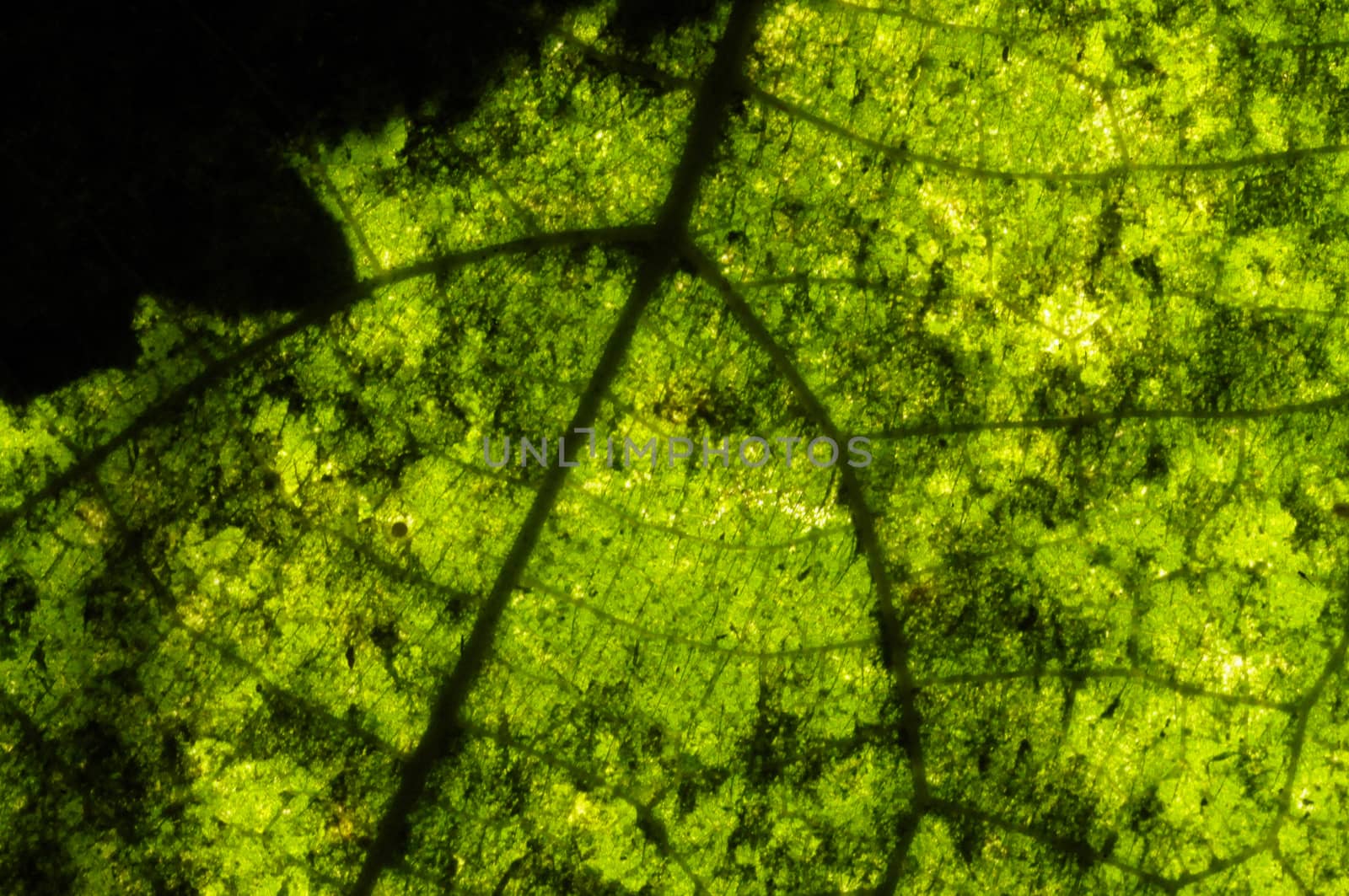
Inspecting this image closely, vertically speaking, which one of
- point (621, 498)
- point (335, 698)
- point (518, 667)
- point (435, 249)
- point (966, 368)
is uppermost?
point (966, 368)

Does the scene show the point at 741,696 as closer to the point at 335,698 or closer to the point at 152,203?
the point at 335,698

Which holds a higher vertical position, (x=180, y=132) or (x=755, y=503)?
(x=180, y=132)

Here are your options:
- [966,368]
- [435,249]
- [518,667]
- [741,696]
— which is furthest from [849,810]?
[435,249]
